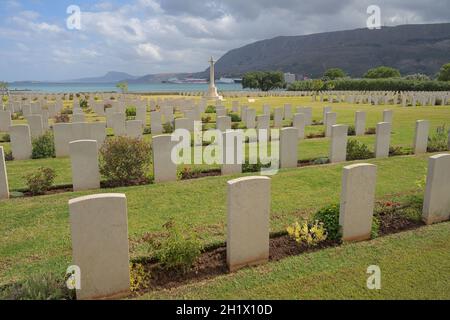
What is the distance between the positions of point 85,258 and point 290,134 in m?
6.95

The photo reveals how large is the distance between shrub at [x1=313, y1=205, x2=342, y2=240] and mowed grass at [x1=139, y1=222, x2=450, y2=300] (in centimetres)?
24

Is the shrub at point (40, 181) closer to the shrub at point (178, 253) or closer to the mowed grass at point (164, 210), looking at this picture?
the mowed grass at point (164, 210)

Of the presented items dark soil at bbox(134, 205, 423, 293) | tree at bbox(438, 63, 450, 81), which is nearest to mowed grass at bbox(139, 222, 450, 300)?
dark soil at bbox(134, 205, 423, 293)

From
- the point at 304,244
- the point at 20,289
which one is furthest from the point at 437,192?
the point at 20,289

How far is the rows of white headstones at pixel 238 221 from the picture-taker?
Result: 380cm

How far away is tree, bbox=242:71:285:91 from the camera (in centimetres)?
8444

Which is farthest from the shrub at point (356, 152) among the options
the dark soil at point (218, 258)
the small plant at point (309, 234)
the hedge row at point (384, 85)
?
the hedge row at point (384, 85)

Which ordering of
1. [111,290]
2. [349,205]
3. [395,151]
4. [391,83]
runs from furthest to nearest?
[391,83] < [395,151] < [349,205] < [111,290]

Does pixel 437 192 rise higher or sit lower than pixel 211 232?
higher

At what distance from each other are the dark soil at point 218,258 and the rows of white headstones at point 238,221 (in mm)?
206

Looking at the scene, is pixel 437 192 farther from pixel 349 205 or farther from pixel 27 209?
pixel 27 209

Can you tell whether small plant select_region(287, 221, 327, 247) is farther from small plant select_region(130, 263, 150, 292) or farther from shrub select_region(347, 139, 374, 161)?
shrub select_region(347, 139, 374, 161)

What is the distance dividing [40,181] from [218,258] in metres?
4.79

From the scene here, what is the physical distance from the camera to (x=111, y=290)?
4039 millimetres
